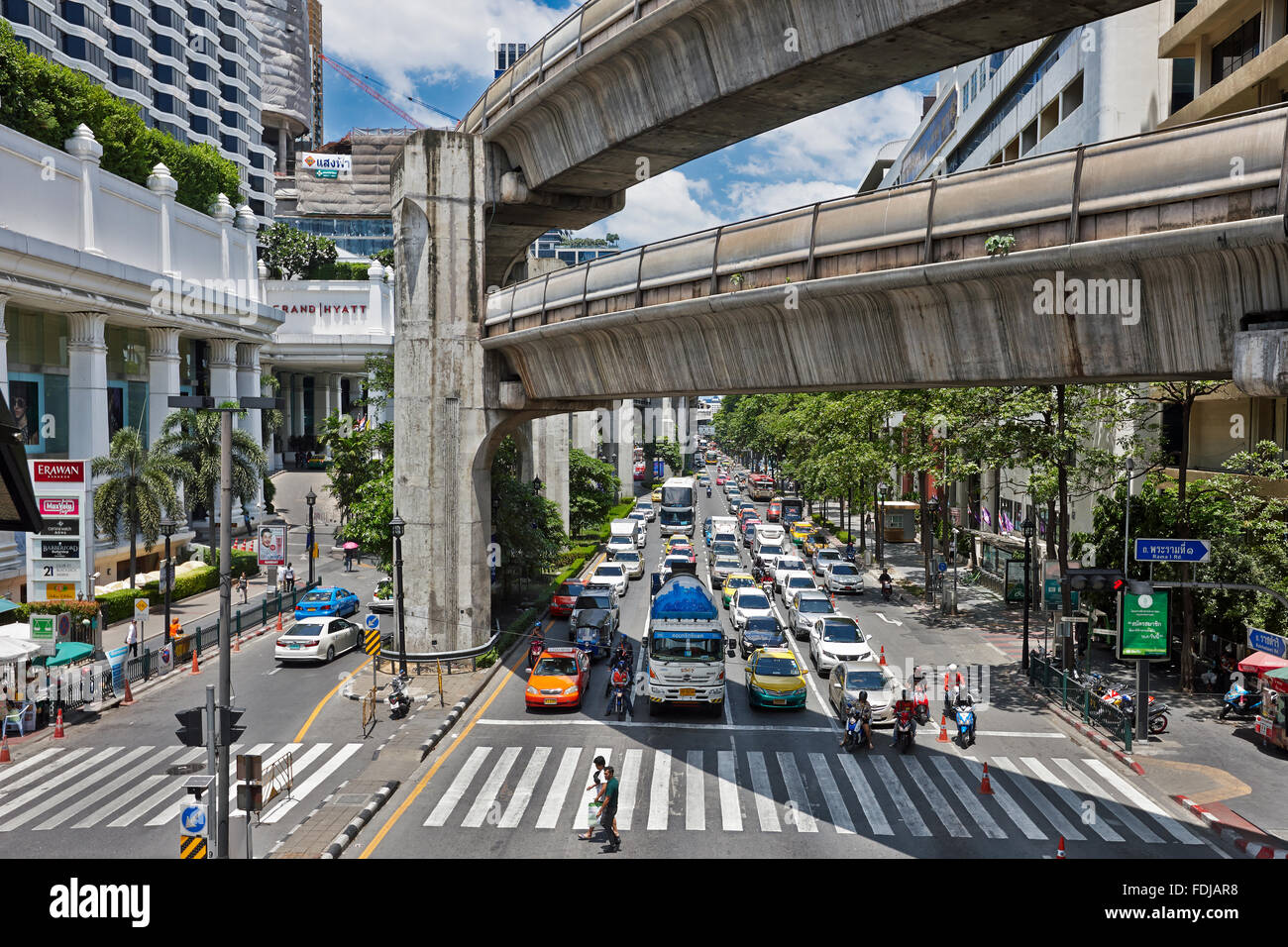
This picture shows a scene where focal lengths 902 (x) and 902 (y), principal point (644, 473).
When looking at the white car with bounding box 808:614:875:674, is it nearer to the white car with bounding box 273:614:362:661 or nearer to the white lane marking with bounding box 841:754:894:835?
the white lane marking with bounding box 841:754:894:835

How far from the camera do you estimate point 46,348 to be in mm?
46031

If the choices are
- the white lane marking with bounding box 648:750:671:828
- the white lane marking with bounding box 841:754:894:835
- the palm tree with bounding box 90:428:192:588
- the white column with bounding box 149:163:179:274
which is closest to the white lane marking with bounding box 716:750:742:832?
the white lane marking with bounding box 648:750:671:828

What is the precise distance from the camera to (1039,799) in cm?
1720

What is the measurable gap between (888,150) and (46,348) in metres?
84.9

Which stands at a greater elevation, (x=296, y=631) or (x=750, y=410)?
(x=750, y=410)

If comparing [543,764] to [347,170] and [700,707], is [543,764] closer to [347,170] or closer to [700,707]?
[700,707]

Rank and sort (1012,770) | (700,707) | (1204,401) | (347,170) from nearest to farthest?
(1012,770) → (700,707) → (1204,401) → (347,170)

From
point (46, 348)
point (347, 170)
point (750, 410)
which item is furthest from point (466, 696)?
point (347, 170)

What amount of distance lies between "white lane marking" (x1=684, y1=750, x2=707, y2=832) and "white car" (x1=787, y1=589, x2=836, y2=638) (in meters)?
12.4

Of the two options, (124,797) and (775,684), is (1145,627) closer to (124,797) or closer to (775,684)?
(775,684)

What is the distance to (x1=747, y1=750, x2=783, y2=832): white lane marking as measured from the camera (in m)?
15.7

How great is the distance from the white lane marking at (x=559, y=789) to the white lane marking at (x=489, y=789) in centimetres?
102

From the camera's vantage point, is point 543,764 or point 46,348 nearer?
point 543,764

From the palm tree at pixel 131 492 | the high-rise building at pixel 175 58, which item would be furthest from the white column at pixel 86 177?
the high-rise building at pixel 175 58
